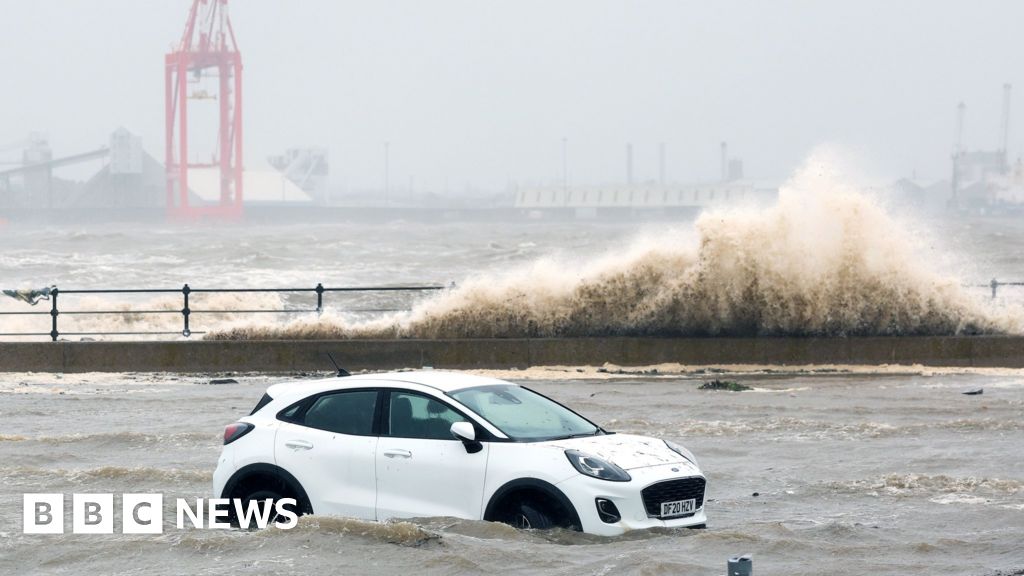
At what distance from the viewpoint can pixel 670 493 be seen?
8.63 m

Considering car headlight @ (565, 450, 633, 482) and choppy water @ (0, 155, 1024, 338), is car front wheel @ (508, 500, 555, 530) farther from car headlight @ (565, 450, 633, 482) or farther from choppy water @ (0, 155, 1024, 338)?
choppy water @ (0, 155, 1024, 338)

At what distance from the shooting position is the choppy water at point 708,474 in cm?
831

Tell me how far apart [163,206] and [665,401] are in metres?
167

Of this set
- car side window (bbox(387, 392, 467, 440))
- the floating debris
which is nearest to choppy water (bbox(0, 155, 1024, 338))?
the floating debris

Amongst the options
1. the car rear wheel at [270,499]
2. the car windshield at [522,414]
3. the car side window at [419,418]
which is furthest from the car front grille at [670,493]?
the car rear wheel at [270,499]

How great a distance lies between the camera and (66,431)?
47.1ft

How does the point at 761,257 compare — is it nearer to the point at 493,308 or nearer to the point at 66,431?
the point at 493,308

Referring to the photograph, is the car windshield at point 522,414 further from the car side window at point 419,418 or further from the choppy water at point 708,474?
the choppy water at point 708,474

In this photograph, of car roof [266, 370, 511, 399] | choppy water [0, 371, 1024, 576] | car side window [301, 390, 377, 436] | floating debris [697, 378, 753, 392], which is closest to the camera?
choppy water [0, 371, 1024, 576]

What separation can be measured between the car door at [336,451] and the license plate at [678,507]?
185 cm

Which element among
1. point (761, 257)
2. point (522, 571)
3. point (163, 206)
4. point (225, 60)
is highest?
point (225, 60)

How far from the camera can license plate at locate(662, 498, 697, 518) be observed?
28.1ft

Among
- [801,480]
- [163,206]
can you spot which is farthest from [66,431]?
[163,206]

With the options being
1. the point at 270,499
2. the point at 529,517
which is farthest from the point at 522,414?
the point at 270,499
